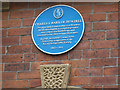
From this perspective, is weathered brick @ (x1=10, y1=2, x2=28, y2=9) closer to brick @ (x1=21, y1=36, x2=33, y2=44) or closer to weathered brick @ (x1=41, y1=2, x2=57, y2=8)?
weathered brick @ (x1=41, y1=2, x2=57, y2=8)

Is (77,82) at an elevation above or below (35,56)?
below

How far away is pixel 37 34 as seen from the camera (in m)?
2.90

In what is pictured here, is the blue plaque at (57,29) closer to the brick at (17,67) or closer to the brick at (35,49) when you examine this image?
the brick at (35,49)

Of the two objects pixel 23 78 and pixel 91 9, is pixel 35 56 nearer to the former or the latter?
pixel 23 78

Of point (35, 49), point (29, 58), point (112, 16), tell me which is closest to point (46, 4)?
point (35, 49)

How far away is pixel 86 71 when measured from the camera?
2.71m

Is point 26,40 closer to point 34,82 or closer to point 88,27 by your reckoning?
point 34,82

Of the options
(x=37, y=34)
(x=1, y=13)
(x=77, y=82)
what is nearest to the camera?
(x=77, y=82)

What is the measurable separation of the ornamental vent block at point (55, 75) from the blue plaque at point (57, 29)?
18cm

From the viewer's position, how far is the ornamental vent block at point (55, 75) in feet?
8.71

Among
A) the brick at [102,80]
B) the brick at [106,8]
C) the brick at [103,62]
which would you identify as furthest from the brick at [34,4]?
the brick at [102,80]

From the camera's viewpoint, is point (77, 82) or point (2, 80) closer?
point (77, 82)

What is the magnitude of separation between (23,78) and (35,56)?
281 mm

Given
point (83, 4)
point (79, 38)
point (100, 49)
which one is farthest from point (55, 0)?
point (100, 49)
